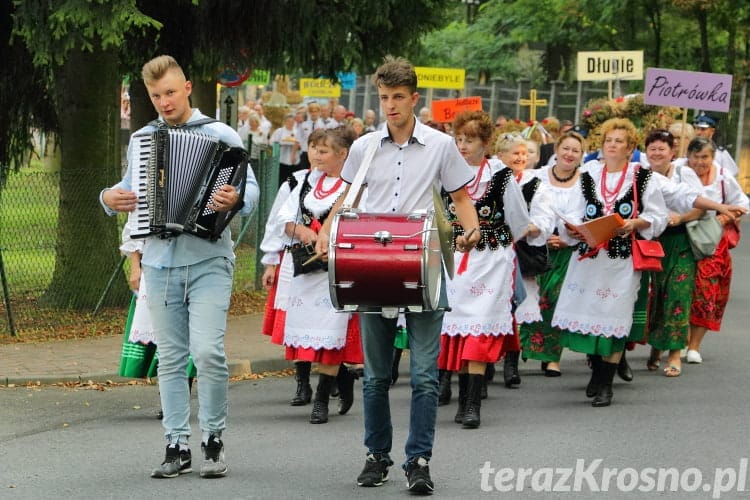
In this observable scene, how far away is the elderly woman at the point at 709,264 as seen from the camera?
1212cm

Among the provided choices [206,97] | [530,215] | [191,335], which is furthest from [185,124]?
[206,97]

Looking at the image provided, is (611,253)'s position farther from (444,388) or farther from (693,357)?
(693,357)

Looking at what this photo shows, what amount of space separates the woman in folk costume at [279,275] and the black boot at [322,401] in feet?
1.78

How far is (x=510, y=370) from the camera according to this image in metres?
10.9

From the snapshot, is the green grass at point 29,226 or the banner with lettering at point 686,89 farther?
the banner with lettering at point 686,89

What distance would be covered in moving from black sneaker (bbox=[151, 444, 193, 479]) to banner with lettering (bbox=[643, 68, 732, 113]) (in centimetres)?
893

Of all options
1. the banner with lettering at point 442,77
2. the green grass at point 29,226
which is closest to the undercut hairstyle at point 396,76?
the green grass at point 29,226

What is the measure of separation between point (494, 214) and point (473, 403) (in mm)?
Result: 1236

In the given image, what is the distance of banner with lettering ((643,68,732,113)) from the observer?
595 inches

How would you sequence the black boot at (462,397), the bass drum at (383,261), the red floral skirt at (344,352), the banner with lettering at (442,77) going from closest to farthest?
the bass drum at (383,261), the black boot at (462,397), the red floral skirt at (344,352), the banner with lettering at (442,77)

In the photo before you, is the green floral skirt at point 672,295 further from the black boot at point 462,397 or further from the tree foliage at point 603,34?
the tree foliage at point 603,34

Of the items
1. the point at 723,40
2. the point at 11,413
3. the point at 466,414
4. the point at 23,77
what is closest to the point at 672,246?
the point at 466,414

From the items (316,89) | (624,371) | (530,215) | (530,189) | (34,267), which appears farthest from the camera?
(316,89)

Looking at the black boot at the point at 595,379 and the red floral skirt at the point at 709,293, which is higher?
the red floral skirt at the point at 709,293
